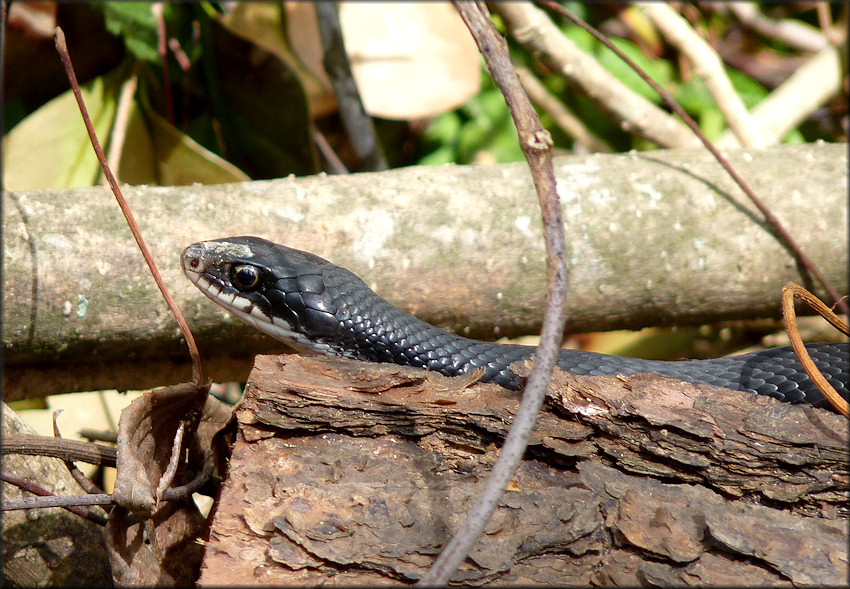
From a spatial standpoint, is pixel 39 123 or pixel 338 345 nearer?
pixel 338 345

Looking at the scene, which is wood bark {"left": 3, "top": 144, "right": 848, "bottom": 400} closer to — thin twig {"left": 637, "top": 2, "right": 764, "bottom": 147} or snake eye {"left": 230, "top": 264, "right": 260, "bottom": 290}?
snake eye {"left": 230, "top": 264, "right": 260, "bottom": 290}

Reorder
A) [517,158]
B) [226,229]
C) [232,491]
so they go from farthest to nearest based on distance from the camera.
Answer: [517,158] → [226,229] → [232,491]

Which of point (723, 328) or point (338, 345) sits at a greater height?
point (723, 328)

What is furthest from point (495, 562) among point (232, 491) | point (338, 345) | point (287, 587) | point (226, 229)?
point (226, 229)

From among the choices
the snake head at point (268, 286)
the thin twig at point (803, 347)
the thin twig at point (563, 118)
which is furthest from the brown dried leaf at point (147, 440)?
the thin twig at point (563, 118)

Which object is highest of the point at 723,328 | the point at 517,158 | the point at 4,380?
the point at 517,158

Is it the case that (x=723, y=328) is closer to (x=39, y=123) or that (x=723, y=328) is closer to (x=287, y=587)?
(x=287, y=587)

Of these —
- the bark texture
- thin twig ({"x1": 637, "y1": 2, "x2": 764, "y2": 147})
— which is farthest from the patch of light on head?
thin twig ({"x1": 637, "y1": 2, "x2": 764, "y2": 147})
